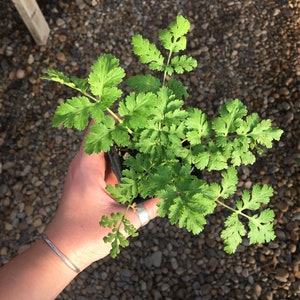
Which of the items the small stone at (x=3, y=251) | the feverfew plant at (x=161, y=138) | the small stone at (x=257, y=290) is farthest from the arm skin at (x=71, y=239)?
the small stone at (x=257, y=290)

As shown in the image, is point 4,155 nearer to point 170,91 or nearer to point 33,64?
point 33,64

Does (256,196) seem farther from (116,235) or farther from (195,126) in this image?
(116,235)

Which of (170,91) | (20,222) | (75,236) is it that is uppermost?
(170,91)

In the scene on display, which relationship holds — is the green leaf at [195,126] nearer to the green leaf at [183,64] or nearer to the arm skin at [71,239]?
the green leaf at [183,64]

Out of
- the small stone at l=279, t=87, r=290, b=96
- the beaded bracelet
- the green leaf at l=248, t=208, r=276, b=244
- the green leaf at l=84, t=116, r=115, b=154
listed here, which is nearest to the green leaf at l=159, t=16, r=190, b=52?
the green leaf at l=84, t=116, r=115, b=154

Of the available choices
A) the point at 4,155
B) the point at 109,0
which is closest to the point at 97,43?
the point at 109,0

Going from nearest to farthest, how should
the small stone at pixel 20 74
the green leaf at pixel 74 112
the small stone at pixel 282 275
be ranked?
1. the green leaf at pixel 74 112
2. the small stone at pixel 282 275
3. the small stone at pixel 20 74

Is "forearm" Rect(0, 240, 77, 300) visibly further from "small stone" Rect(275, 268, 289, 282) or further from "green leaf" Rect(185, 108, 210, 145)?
"small stone" Rect(275, 268, 289, 282)
